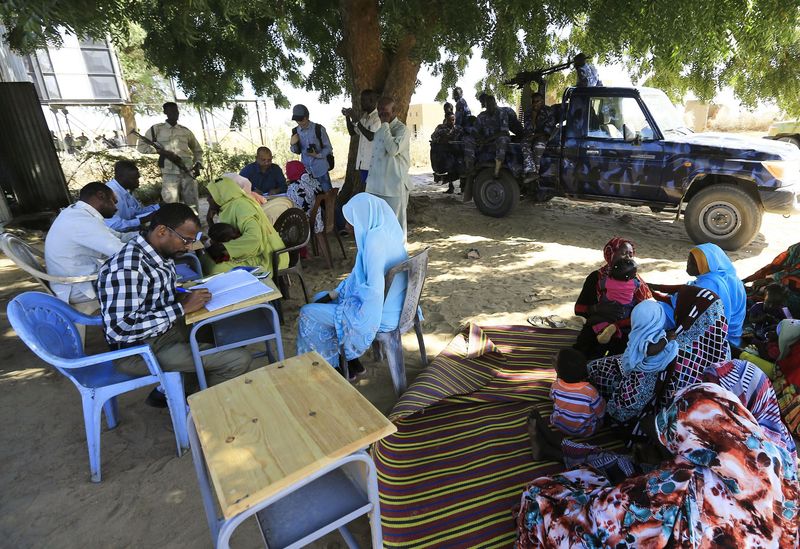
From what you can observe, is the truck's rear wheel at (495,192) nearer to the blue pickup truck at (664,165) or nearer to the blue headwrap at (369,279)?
the blue pickup truck at (664,165)

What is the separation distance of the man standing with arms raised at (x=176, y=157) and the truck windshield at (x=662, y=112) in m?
6.71

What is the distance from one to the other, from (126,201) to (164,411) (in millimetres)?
2939

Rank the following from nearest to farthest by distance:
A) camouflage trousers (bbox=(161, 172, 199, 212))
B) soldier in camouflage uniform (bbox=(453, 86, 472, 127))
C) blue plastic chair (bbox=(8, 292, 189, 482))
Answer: blue plastic chair (bbox=(8, 292, 189, 482))
camouflage trousers (bbox=(161, 172, 199, 212))
soldier in camouflage uniform (bbox=(453, 86, 472, 127))

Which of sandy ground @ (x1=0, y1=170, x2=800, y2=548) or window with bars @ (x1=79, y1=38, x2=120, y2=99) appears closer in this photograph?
sandy ground @ (x1=0, y1=170, x2=800, y2=548)

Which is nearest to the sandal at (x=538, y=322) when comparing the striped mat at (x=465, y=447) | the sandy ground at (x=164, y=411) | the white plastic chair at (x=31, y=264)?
the sandy ground at (x=164, y=411)

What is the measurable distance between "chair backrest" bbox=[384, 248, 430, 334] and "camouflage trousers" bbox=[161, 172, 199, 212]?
559 centimetres

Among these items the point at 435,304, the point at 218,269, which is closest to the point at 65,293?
the point at 218,269

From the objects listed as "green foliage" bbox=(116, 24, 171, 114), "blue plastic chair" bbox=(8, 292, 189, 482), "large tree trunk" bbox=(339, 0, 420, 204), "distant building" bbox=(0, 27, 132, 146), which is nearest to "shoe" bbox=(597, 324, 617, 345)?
"blue plastic chair" bbox=(8, 292, 189, 482)

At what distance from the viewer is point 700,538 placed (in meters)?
1.34

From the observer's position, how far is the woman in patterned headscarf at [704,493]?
1.30m

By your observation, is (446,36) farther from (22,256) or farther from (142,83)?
(142,83)

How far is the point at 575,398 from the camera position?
2.45 meters

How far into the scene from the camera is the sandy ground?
2154mm

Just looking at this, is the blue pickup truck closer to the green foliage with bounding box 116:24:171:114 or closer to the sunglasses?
the sunglasses
